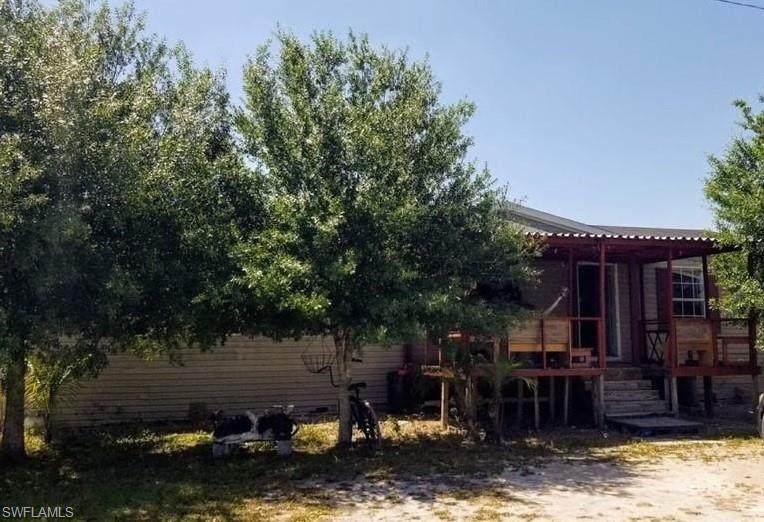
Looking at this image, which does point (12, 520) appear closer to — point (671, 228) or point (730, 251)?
point (730, 251)

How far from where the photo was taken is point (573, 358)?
36.1 feet

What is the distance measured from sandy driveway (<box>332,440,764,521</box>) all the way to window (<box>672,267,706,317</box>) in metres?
6.30

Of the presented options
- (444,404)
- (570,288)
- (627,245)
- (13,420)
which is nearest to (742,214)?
(627,245)

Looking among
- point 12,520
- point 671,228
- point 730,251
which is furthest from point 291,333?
point 671,228

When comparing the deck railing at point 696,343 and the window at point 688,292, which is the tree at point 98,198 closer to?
the deck railing at point 696,343

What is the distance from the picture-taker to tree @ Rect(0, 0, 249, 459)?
6652 millimetres

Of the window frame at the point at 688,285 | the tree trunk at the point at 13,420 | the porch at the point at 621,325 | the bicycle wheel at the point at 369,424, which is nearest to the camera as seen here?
the tree trunk at the point at 13,420

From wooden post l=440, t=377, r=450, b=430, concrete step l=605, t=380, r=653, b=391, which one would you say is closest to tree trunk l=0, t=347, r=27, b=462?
wooden post l=440, t=377, r=450, b=430

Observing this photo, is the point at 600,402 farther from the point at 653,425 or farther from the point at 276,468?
the point at 276,468

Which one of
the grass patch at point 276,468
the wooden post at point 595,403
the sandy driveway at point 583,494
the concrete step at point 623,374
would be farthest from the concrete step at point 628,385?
the sandy driveway at point 583,494

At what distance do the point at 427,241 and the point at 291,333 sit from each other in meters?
2.04

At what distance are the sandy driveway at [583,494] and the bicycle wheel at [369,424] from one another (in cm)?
176

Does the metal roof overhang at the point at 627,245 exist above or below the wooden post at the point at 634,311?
above

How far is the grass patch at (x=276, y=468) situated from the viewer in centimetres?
636
